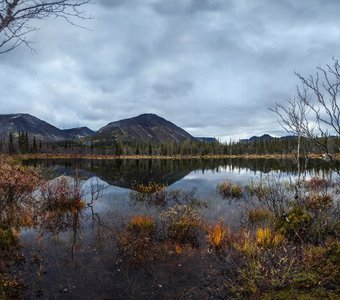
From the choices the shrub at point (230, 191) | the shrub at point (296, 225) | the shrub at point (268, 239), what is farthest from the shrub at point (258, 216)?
the shrub at point (230, 191)

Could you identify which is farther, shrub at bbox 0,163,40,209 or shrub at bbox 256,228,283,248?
shrub at bbox 0,163,40,209

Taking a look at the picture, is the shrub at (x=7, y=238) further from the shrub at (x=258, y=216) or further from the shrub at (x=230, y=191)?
the shrub at (x=230, y=191)

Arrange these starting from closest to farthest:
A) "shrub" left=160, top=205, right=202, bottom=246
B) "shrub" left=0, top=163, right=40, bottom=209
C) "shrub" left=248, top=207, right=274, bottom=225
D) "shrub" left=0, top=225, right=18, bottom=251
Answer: "shrub" left=0, top=225, right=18, bottom=251
"shrub" left=160, top=205, right=202, bottom=246
"shrub" left=248, top=207, right=274, bottom=225
"shrub" left=0, top=163, right=40, bottom=209

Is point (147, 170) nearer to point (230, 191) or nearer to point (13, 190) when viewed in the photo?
point (230, 191)

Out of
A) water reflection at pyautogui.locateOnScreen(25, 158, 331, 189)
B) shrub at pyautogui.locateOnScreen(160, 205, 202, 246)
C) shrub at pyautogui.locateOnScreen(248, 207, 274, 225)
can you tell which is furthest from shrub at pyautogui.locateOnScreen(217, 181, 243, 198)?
shrub at pyautogui.locateOnScreen(160, 205, 202, 246)

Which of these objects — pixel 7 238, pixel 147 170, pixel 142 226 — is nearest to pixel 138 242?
pixel 142 226

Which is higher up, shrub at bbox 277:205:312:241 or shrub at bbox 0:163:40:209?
shrub at bbox 0:163:40:209

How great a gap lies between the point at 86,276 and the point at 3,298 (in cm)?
244

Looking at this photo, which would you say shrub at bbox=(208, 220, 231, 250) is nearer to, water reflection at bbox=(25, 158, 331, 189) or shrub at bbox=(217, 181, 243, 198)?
water reflection at bbox=(25, 158, 331, 189)

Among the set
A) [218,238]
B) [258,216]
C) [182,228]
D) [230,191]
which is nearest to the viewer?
[218,238]

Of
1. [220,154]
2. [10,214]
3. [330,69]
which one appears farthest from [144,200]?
[220,154]

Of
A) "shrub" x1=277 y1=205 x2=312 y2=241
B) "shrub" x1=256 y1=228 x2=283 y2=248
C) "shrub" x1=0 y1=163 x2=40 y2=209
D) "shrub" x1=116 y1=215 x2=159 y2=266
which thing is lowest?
"shrub" x1=116 y1=215 x2=159 y2=266

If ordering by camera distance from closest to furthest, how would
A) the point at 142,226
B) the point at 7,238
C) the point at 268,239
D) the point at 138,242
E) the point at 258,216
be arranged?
the point at 7,238 → the point at 268,239 → the point at 138,242 → the point at 142,226 → the point at 258,216

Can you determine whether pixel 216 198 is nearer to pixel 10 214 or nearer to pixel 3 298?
pixel 10 214
